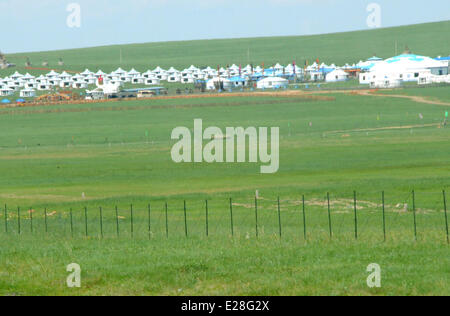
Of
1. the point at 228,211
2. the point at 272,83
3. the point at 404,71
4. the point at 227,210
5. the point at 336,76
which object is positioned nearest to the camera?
the point at 228,211

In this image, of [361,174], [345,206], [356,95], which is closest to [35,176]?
[361,174]

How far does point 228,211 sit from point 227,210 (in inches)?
12.5

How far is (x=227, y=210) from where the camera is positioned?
3953 cm

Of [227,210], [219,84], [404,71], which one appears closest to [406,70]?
[404,71]

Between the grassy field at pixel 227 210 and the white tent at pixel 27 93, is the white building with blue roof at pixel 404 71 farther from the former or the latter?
the white tent at pixel 27 93

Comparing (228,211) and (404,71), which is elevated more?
(404,71)

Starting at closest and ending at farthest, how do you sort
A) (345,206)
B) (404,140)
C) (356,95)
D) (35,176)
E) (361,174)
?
(345,206) → (361,174) → (35,176) → (404,140) → (356,95)

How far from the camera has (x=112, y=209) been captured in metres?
41.5

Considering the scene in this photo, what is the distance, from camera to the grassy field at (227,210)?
19.6 meters

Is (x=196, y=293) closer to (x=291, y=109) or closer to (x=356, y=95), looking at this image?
(x=291, y=109)

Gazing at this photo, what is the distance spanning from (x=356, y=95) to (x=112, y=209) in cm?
10057

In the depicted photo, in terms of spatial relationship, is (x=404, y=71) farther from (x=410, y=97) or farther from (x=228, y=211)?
(x=228, y=211)

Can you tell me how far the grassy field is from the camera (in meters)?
19.6

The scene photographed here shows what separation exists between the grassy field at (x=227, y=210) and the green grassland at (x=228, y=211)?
0.08 m
